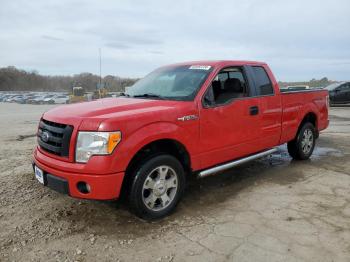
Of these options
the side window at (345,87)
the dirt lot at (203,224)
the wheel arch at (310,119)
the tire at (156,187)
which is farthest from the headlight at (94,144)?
the side window at (345,87)

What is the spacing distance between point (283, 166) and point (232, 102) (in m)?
2.19

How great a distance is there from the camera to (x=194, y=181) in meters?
5.54

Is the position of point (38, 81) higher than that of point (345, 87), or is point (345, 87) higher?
point (38, 81)

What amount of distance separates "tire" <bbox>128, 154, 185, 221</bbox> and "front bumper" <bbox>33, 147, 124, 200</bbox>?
22 cm

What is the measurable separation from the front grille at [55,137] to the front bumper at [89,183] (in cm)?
15

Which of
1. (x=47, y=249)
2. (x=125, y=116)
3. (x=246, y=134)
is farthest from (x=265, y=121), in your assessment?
(x=47, y=249)

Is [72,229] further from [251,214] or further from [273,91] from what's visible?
[273,91]

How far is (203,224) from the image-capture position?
3.92 m

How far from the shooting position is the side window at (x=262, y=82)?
18.1 ft

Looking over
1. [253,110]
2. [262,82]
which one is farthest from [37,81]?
[253,110]

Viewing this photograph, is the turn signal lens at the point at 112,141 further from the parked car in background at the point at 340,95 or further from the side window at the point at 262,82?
the parked car in background at the point at 340,95

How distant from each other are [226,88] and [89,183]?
2545 millimetres

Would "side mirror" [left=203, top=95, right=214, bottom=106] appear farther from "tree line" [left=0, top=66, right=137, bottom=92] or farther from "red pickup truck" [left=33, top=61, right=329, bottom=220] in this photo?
"tree line" [left=0, top=66, right=137, bottom=92]

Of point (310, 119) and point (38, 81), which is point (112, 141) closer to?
point (310, 119)
